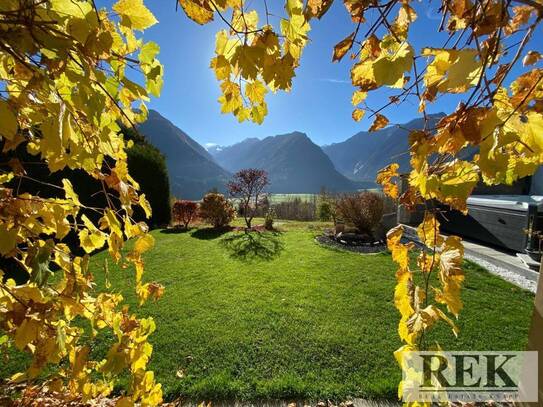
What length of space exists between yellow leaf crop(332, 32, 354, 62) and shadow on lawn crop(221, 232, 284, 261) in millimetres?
6500

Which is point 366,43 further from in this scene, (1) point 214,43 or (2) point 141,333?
(2) point 141,333

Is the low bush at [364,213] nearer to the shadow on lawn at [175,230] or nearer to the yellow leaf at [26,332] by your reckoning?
the shadow on lawn at [175,230]

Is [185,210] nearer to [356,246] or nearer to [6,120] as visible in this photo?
[356,246]

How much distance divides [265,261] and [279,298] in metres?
2.14

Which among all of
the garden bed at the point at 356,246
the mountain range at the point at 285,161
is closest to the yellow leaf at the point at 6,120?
the garden bed at the point at 356,246

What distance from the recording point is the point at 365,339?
11.6 ft

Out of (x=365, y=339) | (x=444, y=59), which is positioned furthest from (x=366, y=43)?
(x=365, y=339)

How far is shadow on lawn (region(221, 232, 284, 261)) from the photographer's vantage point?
24.3ft

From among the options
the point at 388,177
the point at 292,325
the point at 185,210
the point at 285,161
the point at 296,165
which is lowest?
the point at 292,325

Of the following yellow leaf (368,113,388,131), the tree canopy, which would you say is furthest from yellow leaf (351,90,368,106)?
yellow leaf (368,113,388,131)

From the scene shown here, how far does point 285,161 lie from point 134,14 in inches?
5942

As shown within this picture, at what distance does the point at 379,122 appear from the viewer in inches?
46.0

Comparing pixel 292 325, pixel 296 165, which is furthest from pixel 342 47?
pixel 296 165

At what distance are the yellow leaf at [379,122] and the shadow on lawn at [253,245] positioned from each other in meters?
6.18
